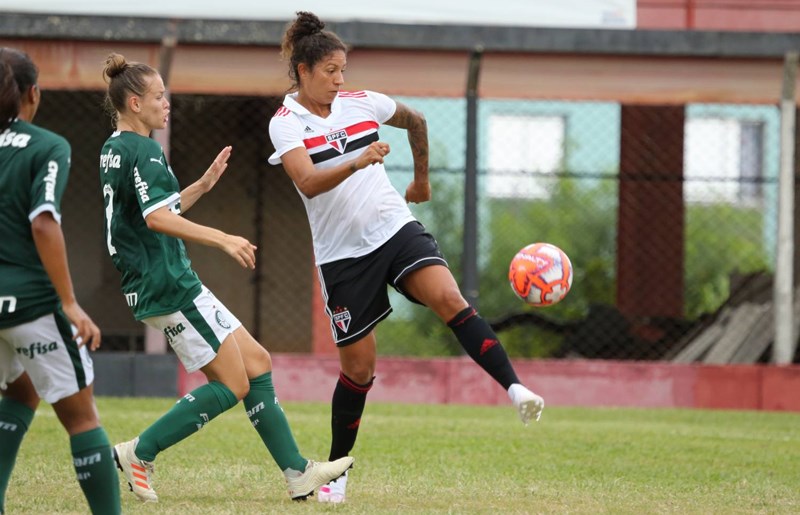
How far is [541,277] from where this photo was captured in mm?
6512

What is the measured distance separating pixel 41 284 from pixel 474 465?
11.7 ft

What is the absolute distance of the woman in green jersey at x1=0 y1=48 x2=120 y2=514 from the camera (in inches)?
173

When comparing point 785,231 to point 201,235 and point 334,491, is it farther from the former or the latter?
point 201,235

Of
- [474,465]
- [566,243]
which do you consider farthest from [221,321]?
[566,243]

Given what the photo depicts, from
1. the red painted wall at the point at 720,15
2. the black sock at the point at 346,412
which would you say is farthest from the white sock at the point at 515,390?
the red painted wall at the point at 720,15

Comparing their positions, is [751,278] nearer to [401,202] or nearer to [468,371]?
[468,371]

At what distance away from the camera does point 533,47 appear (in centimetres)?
1287

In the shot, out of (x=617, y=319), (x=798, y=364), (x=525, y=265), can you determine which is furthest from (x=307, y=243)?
(x=525, y=265)

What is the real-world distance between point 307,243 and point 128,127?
11222mm

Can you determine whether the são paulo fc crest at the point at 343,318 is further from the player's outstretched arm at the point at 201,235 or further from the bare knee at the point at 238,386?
the player's outstretched arm at the point at 201,235

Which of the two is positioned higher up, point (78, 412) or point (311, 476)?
point (78, 412)

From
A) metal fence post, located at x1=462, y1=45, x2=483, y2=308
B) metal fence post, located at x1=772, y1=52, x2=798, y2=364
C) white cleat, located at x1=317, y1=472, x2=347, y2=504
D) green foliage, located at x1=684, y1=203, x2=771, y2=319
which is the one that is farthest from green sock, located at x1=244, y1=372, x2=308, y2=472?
green foliage, located at x1=684, y1=203, x2=771, y2=319

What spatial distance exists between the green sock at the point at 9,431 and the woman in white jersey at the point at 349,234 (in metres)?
1.50

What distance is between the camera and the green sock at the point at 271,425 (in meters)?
5.96
